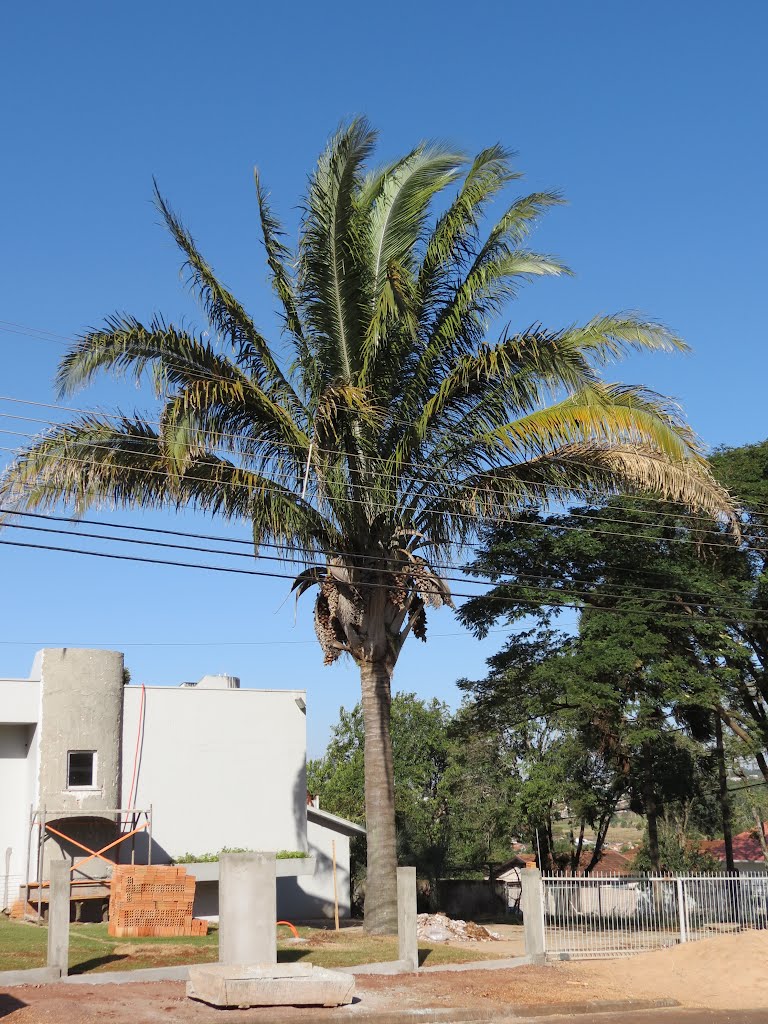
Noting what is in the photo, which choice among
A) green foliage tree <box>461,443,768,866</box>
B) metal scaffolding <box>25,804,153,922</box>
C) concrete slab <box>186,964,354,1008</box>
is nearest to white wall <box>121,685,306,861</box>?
metal scaffolding <box>25,804,153,922</box>

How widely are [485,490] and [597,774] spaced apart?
20.4 m

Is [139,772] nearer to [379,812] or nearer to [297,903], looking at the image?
[297,903]

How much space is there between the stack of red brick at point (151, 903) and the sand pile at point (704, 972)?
668 cm

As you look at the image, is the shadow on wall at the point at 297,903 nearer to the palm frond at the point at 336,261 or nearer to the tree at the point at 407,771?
the palm frond at the point at 336,261

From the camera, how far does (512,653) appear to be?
30406 millimetres

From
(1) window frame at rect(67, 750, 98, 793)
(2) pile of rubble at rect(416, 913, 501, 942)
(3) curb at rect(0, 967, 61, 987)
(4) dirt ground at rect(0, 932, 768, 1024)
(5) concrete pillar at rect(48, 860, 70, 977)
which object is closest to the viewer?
(4) dirt ground at rect(0, 932, 768, 1024)

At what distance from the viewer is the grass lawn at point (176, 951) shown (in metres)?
15.7

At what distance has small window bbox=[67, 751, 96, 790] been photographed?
25.1 meters

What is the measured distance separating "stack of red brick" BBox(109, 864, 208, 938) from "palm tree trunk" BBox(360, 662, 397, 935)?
3211 mm

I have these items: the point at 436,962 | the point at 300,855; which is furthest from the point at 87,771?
the point at 436,962

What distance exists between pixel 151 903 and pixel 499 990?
706cm

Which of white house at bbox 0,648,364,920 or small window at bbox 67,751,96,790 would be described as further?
small window at bbox 67,751,96,790

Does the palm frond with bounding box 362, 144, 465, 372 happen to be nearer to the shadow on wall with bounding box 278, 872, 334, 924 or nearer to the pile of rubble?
the pile of rubble

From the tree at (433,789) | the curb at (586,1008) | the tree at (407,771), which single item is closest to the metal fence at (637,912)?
the curb at (586,1008)
